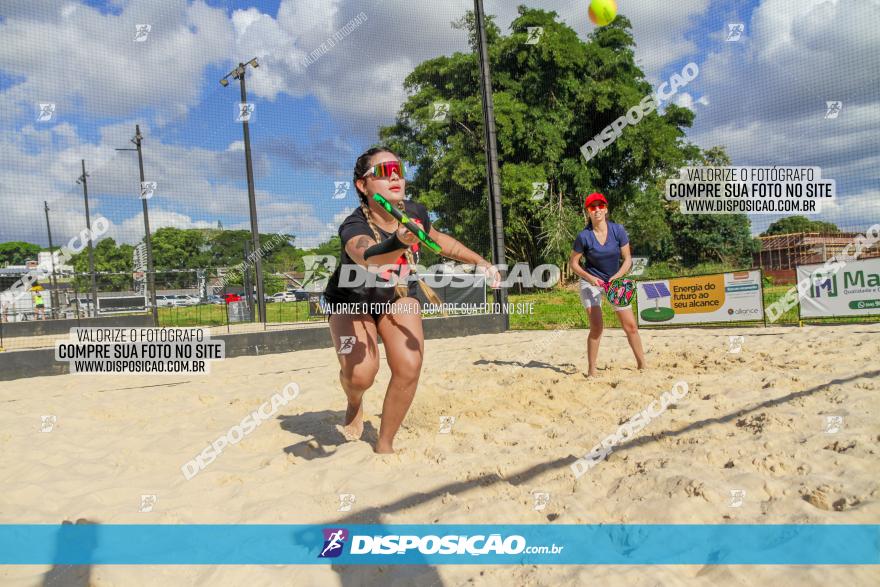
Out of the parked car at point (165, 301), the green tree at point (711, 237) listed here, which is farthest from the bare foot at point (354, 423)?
the green tree at point (711, 237)

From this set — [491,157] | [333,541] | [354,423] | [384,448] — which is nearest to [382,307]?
[384,448]

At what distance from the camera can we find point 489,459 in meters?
3.08

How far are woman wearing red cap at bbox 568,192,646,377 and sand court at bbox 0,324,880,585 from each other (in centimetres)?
48

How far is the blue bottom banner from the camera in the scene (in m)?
1.89

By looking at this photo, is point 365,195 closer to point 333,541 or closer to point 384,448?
point 384,448

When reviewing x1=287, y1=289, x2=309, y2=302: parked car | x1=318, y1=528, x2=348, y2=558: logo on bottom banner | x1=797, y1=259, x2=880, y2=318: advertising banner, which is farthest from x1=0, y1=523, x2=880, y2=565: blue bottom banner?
x1=287, y1=289, x2=309, y2=302: parked car

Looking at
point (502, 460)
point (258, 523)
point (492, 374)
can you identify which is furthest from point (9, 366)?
point (502, 460)

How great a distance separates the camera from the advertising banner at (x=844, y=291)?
8.22 meters

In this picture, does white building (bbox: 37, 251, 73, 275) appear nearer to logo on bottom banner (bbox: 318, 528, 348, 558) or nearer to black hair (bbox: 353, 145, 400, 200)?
black hair (bbox: 353, 145, 400, 200)

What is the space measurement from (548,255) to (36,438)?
1873 centimetres

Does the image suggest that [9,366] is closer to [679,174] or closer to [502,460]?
[502,460]

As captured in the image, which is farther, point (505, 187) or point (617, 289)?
point (505, 187)

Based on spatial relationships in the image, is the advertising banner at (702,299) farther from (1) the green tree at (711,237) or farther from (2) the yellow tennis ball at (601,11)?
(1) the green tree at (711,237)

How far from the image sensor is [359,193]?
333 centimetres
